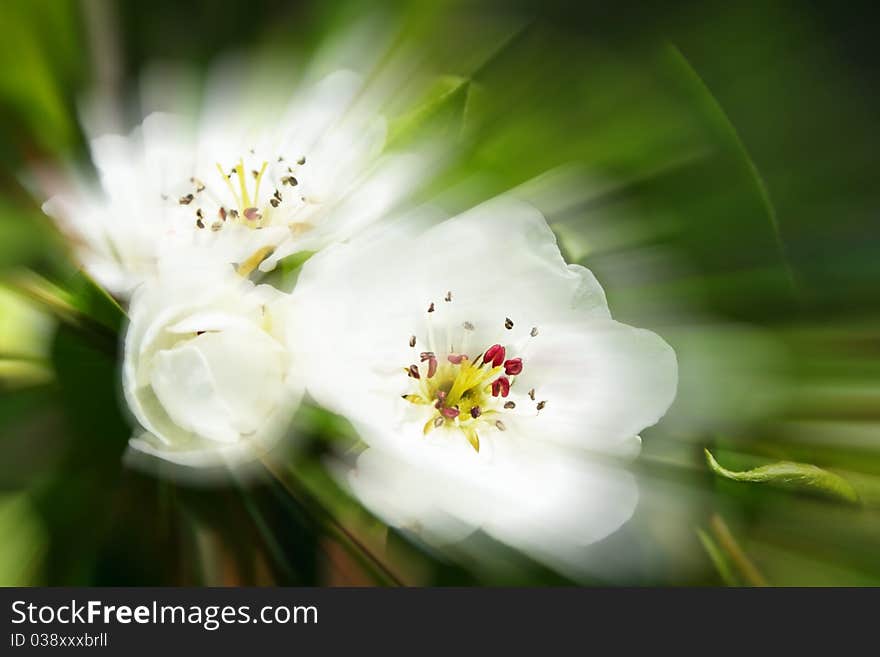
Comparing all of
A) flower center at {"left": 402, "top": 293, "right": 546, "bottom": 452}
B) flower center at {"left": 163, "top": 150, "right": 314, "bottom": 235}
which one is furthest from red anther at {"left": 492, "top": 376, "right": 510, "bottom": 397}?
flower center at {"left": 163, "top": 150, "right": 314, "bottom": 235}

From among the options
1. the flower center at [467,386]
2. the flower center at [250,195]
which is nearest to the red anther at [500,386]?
the flower center at [467,386]

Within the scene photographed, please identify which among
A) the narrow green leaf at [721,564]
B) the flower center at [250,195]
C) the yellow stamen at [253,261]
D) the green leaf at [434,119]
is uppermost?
the green leaf at [434,119]

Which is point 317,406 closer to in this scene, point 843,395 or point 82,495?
point 82,495

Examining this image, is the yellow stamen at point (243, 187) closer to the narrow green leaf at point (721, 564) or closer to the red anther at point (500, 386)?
the red anther at point (500, 386)

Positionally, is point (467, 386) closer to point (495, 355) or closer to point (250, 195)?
point (495, 355)

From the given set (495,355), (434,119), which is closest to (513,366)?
(495,355)

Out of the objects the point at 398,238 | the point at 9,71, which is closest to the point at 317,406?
the point at 398,238

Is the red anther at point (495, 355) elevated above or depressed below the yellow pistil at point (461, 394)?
above

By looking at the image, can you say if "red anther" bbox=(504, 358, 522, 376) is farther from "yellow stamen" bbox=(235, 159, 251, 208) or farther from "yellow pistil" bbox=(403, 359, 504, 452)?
"yellow stamen" bbox=(235, 159, 251, 208)
